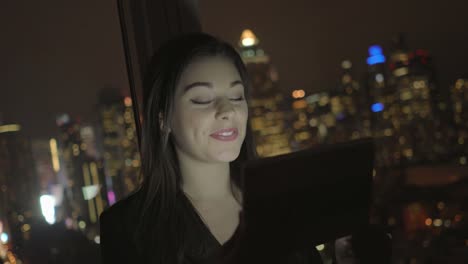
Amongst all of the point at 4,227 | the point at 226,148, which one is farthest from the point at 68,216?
the point at 226,148

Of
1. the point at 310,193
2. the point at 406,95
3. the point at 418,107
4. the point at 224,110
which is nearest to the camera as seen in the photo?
the point at 310,193

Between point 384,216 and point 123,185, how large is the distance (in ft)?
3.20

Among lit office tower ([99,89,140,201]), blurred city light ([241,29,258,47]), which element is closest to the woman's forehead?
lit office tower ([99,89,140,201])

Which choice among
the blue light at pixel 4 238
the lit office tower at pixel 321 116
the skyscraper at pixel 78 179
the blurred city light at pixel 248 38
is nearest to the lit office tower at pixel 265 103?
the blurred city light at pixel 248 38

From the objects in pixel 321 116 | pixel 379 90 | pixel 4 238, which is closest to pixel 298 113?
pixel 321 116

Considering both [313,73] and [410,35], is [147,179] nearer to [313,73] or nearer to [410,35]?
[313,73]

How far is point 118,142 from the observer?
218 cm

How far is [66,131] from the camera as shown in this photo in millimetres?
2242

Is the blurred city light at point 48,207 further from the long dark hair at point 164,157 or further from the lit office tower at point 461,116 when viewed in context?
the lit office tower at point 461,116

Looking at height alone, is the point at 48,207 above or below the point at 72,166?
below

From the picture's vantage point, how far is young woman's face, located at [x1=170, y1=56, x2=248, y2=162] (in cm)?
119

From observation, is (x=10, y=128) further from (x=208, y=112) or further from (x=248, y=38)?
(x=208, y=112)

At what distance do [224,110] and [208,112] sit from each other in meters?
0.04

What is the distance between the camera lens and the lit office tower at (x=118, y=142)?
181 centimetres
